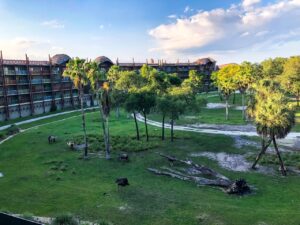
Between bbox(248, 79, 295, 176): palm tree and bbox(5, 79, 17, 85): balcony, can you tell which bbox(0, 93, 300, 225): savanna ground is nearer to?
bbox(248, 79, 295, 176): palm tree

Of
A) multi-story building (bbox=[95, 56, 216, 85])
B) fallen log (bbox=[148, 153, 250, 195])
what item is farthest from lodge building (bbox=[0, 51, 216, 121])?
fallen log (bbox=[148, 153, 250, 195])

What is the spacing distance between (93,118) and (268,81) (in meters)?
53.5

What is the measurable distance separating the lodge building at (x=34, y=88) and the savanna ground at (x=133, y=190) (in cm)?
4302

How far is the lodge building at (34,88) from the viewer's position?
86.7 meters

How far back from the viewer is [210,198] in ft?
86.9

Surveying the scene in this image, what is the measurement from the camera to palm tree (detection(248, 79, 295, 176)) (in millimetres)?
33656

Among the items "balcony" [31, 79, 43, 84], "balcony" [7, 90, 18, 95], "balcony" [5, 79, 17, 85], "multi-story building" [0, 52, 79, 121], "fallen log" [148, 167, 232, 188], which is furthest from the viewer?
"balcony" [31, 79, 43, 84]

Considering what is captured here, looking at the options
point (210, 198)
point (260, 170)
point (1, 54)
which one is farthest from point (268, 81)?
point (1, 54)

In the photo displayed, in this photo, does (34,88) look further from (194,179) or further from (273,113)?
(273,113)

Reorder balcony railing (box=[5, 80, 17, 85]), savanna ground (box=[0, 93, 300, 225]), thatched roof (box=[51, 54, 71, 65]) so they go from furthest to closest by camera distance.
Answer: thatched roof (box=[51, 54, 71, 65]) → balcony railing (box=[5, 80, 17, 85]) → savanna ground (box=[0, 93, 300, 225])

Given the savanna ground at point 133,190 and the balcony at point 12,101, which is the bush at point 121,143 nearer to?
the savanna ground at point 133,190

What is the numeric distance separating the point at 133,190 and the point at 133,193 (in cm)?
85

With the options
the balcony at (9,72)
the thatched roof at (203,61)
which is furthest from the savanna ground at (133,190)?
the thatched roof at (203,61)

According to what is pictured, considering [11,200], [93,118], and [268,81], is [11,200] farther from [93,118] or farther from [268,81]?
[93,118]
